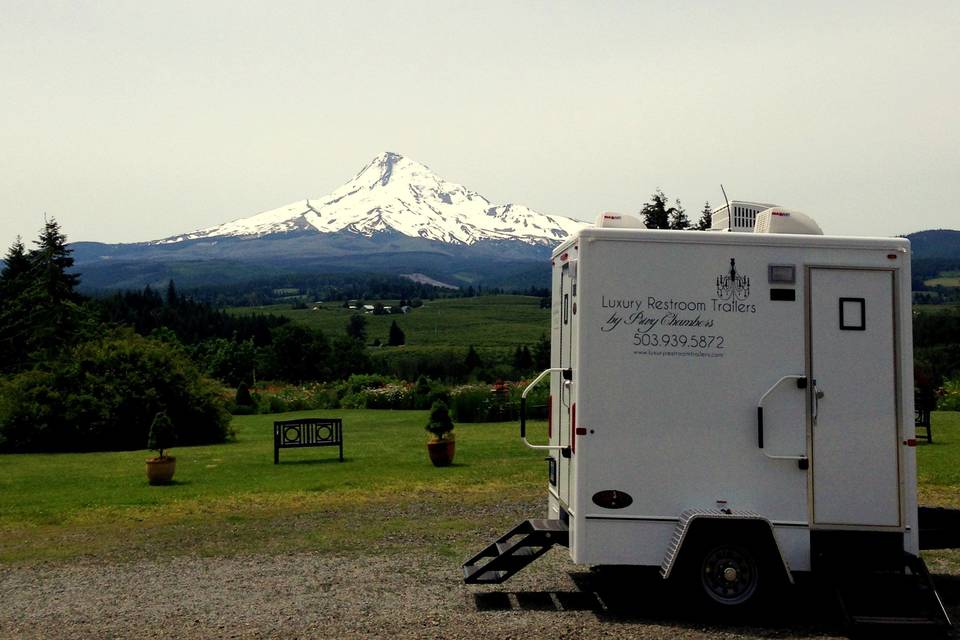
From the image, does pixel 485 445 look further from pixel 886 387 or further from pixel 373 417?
pixel 886 387

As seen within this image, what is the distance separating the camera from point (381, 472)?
57.5 feet

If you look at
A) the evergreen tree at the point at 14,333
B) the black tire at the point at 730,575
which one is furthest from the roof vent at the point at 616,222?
the evergreen tree at the point at 14,333

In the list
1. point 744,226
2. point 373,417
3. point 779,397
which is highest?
point 744,226

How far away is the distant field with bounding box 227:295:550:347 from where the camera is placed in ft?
371

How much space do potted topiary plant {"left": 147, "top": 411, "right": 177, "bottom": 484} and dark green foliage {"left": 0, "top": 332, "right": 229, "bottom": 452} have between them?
24.8 ft

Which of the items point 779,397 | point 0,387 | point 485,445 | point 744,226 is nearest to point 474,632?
point 779,397

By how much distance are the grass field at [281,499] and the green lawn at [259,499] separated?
2cm

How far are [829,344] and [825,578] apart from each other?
1.91m

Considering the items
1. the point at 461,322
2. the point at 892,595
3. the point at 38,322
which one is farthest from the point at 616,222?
the point at 461,322

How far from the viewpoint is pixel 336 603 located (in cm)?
852

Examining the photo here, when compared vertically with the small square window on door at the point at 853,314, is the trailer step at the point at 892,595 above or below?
below

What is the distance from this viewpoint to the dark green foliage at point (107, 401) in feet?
78.0

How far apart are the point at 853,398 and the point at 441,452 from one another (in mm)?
10841

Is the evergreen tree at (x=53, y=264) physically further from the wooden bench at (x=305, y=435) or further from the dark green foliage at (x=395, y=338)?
the dark green foliage at (x=395, y=338)
